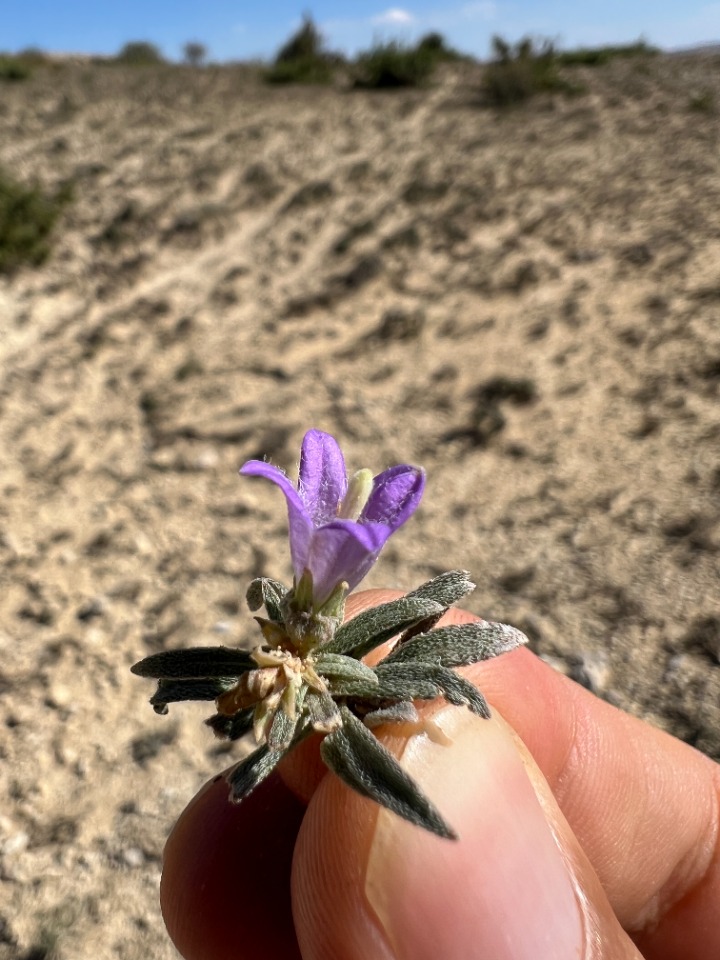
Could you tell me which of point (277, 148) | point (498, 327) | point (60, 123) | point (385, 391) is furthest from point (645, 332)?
point (60, 123)

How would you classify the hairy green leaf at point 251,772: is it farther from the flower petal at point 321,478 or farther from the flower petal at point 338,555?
the flower petal at point 321,478

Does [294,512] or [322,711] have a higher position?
[294,512]

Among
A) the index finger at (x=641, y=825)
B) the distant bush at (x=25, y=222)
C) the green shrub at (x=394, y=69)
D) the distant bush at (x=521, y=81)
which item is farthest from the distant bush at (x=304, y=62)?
the index finger at (x=641, y=825)

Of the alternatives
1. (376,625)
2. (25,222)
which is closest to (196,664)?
(376,625)

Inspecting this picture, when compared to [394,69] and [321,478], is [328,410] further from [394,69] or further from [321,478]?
[394,69]

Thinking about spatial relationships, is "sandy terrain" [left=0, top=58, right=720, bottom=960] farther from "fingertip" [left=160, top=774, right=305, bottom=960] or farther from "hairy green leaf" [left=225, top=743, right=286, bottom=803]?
"hairy green leaf" [left=225, top=743, right=286, bottom=803]

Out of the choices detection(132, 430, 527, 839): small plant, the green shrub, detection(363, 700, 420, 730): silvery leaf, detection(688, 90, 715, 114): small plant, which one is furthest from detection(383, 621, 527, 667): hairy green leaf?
the green shrub
